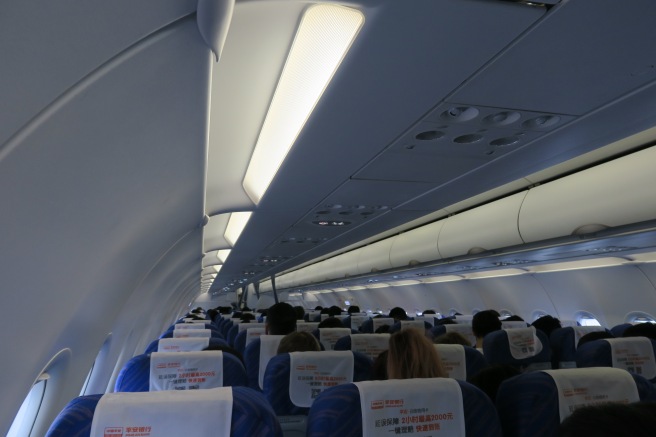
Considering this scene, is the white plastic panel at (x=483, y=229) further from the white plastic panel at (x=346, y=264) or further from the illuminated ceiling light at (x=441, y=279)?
the illuminated ceiling light at (x=441, y=279)

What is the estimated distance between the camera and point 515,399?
224 cm

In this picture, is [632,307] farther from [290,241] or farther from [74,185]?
[74,185]

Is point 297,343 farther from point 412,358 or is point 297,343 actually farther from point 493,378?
point 493,378

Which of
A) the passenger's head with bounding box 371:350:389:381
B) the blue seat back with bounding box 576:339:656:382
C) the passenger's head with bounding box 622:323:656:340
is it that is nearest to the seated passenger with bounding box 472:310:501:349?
the passenger's head with bounding box 622:323:656:340

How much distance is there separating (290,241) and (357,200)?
12.5 ft

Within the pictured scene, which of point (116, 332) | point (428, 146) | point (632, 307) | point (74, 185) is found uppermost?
point (428, 146)

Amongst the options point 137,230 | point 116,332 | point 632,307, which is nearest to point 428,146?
point 137,230

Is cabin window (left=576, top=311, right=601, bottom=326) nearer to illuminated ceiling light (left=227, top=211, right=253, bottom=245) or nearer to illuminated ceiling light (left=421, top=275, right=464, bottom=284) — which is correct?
illuminated ceiling light (left=421, top=275, right=464, bottom=284)

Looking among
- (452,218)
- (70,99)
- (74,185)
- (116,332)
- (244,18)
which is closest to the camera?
(70,99)

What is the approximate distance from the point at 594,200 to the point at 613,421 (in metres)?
4.60

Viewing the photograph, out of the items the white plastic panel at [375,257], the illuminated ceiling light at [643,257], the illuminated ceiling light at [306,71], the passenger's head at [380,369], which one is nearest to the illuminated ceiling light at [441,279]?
the white plastic panel at [375,257]

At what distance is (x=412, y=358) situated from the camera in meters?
3.25

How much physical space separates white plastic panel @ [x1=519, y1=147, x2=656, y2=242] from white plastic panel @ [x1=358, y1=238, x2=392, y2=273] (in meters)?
4.88

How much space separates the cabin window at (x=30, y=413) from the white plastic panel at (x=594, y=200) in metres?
5.45
